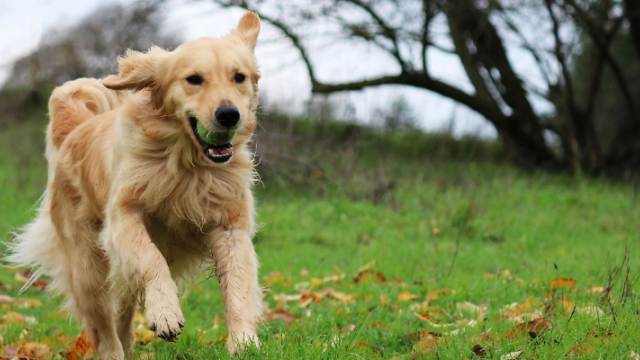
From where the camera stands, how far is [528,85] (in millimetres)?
12281

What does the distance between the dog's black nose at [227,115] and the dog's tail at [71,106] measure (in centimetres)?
176

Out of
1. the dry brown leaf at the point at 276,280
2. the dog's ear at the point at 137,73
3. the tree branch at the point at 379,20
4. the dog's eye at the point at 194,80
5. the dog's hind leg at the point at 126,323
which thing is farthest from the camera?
the tree branch at the point at 379,20

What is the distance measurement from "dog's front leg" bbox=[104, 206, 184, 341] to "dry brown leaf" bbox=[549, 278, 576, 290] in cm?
285

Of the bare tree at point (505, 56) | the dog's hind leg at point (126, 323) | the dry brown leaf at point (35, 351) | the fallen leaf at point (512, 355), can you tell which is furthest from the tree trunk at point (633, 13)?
the dry brown leaf at point (35, 351)

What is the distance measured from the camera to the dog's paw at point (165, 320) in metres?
2.45

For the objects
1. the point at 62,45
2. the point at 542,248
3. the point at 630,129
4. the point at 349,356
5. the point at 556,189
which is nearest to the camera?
the point at 349,356

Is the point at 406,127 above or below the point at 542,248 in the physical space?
above

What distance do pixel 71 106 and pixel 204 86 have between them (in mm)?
1699

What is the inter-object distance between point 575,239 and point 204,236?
530 cm

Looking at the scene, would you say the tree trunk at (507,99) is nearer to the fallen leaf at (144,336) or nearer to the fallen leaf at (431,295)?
the fallen leaf at (431,295)

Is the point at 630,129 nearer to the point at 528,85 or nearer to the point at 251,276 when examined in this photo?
the point at 528,85

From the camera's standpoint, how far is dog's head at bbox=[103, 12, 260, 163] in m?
2.86

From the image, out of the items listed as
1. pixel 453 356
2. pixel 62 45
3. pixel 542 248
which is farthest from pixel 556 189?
pixel 62 45

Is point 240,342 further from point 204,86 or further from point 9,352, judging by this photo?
point 9,352
